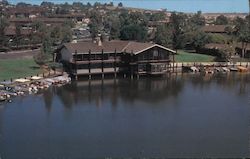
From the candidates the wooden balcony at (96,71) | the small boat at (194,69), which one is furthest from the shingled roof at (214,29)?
the wooden balcony at (96,71)

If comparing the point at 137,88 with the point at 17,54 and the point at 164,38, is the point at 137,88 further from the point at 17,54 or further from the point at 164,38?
the point at 17,54

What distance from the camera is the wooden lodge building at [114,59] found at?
38875 millimetres

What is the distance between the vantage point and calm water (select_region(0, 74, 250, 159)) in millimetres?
20219

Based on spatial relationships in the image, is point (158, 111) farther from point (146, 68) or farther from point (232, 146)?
point (146, 68)

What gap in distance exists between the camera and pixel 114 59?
1576 inches

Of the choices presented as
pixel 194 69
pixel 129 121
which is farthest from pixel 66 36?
pixel 129 121

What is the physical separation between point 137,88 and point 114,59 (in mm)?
5712

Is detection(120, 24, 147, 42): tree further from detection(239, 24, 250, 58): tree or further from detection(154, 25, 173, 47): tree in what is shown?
detection(239, 24, 250, 58): tree

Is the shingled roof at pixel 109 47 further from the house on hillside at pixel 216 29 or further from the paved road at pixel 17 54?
the house on hillside at pixel 216 29

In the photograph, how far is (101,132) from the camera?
2302 centimetres

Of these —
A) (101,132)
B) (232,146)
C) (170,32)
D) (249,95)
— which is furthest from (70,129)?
(170,32)

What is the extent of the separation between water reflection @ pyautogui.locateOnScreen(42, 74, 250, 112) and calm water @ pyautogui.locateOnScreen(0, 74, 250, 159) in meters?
0.07

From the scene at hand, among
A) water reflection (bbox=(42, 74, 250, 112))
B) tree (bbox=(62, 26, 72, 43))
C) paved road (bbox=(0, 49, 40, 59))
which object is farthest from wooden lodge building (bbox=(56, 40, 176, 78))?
tree (bbox=(62, 26, 72, 43))

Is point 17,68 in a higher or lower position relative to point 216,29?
lower
